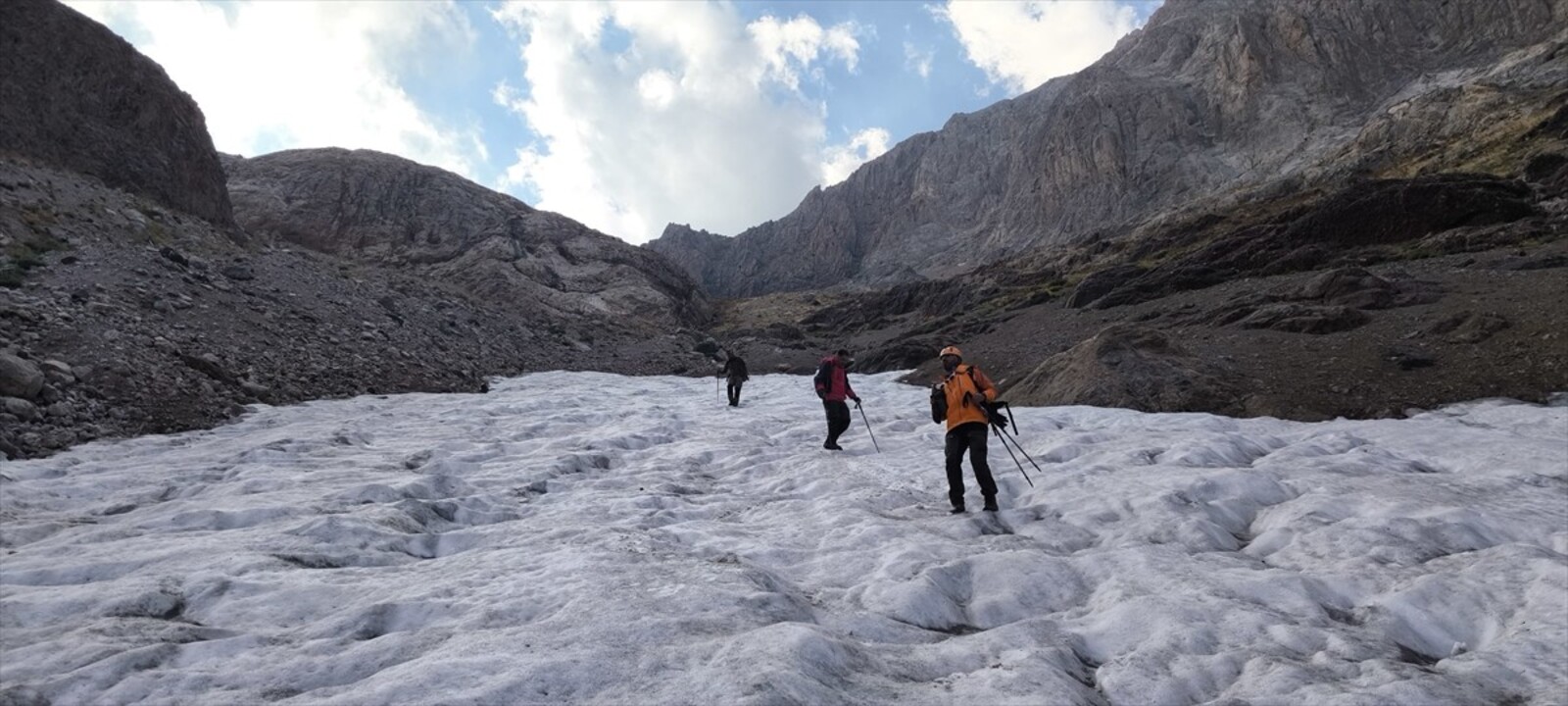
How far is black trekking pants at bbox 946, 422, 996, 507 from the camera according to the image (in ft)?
33.7

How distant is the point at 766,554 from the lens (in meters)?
8.60

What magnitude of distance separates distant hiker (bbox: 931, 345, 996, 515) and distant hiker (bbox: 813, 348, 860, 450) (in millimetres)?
4535

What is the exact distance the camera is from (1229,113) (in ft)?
390

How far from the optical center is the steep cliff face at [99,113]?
90.8ft

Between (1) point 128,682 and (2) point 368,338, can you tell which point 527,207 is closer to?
(2) point 368,338

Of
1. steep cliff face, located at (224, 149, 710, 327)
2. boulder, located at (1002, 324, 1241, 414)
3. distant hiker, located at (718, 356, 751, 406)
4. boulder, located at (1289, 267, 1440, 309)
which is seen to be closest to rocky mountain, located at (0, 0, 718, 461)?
steep cliff face, located at (224, 149, 710, 327)

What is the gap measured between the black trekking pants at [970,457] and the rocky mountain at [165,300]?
12636 mm

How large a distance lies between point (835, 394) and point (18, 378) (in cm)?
1333

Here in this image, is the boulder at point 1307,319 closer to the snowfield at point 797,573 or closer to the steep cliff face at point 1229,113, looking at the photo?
the snowfield at point 797,573

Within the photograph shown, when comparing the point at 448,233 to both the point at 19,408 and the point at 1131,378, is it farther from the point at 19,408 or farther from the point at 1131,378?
the point at 1131,378

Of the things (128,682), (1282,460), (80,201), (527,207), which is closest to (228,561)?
(128,682)

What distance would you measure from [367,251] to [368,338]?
49.0m

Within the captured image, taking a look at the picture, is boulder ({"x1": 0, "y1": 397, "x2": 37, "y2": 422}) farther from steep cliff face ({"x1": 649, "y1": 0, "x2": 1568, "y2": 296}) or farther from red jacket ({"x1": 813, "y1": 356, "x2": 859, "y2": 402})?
steep cliff face ({"x1": 649, "y1": 0, "x2": 1568, "y2": 296})

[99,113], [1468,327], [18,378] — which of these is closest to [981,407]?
[18,378]
